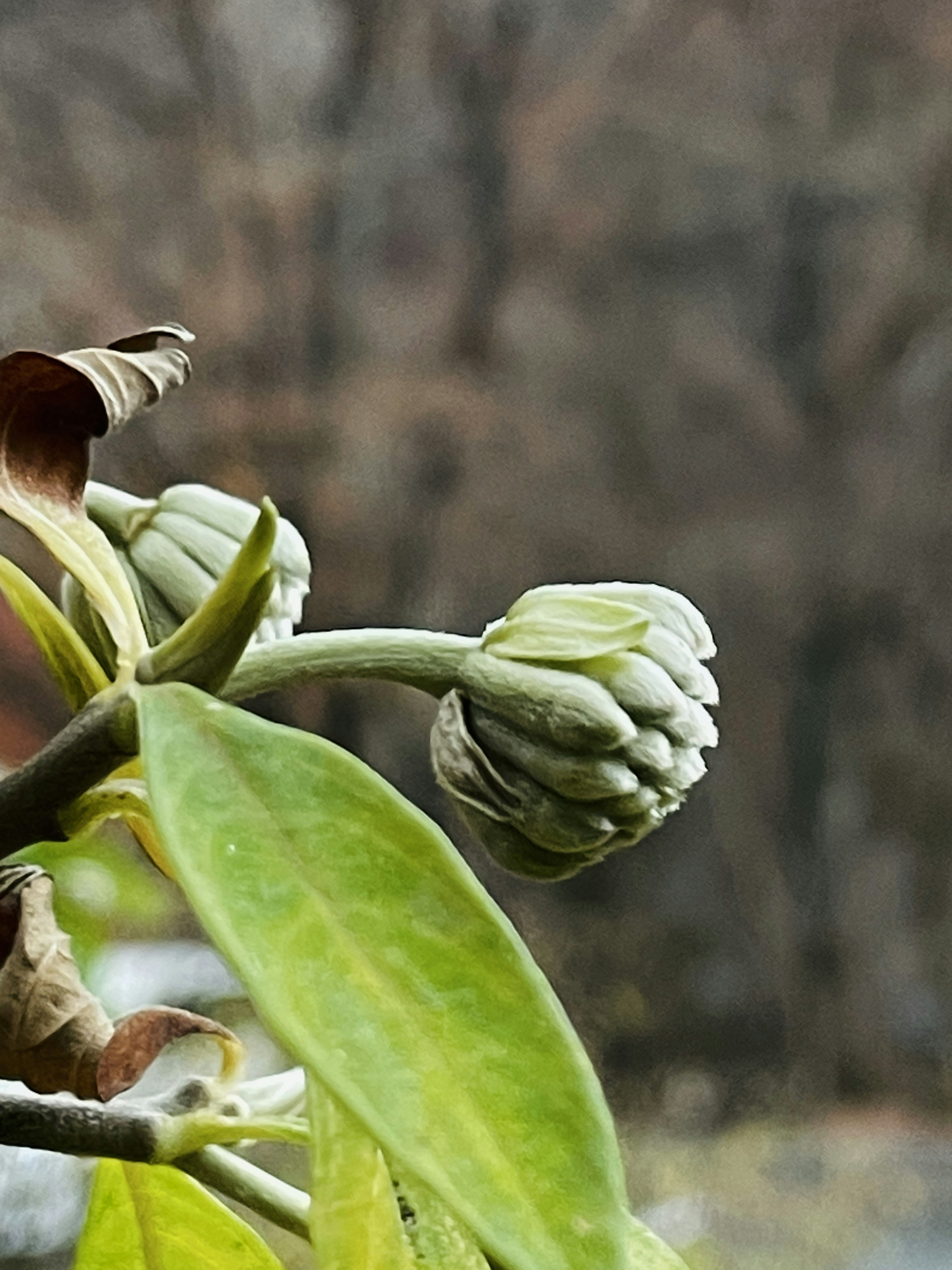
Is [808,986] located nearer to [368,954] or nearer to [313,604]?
[313,604]

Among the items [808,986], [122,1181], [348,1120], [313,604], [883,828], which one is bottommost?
[808,986]

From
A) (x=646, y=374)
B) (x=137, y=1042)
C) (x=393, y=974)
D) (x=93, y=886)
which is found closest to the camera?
(x=393, y=974)

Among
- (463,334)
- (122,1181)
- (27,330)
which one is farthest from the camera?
(463,334)

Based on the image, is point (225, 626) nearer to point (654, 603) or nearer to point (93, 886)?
point (654, 603)

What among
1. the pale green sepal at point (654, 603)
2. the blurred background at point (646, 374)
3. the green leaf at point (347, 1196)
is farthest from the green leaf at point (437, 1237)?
the blurred background at point (646, 374)

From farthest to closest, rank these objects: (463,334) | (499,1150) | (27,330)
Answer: (463,334) → (27,330) → (499,1150)

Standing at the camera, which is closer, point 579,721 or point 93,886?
Result: point 579,721

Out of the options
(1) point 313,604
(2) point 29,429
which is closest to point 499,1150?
(2) point 29,429

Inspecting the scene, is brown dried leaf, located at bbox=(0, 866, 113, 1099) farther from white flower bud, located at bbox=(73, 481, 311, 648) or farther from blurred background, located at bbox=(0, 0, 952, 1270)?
Answer: blurred background, located at bbox=(0, 0, 952, 1270)

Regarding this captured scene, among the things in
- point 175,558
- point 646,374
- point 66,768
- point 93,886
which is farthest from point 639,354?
point 66,768
